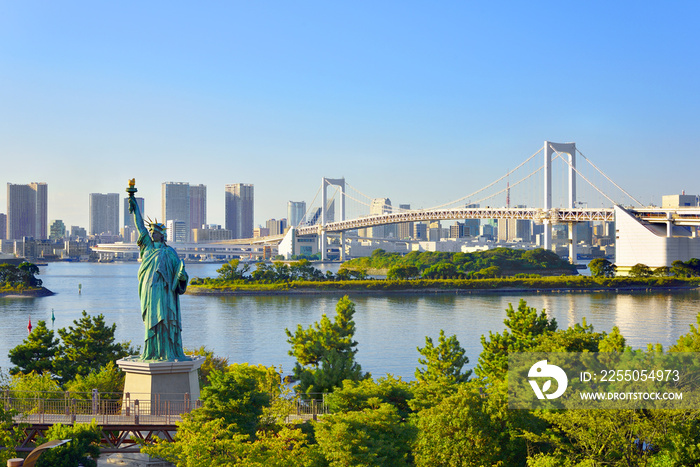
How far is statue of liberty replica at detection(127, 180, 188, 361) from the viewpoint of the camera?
21.1ft

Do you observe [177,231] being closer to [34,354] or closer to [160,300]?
[34,354]

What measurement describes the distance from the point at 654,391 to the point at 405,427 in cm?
197

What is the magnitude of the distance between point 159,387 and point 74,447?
3.07 ft

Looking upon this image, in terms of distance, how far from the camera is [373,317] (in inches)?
832

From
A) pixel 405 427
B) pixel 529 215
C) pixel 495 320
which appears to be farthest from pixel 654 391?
pixel 529 215

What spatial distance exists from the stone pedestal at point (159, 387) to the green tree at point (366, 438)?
1.52 m

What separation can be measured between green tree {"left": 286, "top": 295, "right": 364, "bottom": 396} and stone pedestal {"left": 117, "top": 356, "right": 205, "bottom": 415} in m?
2.08

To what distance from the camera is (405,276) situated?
3494cm

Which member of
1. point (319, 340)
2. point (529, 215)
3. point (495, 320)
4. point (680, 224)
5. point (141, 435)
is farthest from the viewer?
point (529, 215)

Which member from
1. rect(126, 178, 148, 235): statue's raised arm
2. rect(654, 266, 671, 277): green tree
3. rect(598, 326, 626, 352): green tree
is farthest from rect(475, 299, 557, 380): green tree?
rect(654, 266, 671, 277): green tree

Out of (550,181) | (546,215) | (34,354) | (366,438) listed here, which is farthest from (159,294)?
(550,181)

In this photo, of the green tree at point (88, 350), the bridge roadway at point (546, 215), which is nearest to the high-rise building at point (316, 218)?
the bridge roadway at point (546, 215)

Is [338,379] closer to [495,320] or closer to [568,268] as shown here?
[495,320]

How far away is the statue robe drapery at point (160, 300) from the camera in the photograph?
21.1ft
